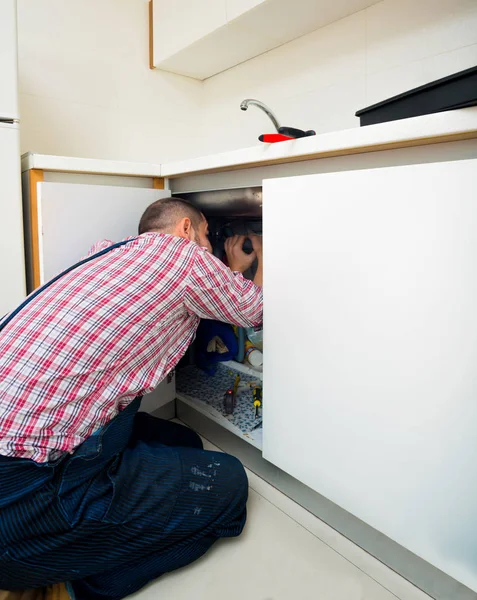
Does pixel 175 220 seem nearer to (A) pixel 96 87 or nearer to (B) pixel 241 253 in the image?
(B) pixel 241 253

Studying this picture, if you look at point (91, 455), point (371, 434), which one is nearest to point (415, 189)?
point (371, 434)

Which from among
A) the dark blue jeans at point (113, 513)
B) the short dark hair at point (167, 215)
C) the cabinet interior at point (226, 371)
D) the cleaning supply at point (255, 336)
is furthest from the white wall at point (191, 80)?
the dark blue jeans at point (113, 513)

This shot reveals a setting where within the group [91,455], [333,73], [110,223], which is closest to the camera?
[91,455]

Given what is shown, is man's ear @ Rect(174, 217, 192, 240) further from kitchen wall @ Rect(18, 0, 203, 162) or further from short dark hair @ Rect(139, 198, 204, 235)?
kitchen wall @ Rect(18, 0, 203, 162)

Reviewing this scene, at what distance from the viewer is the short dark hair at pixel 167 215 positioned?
4.20ft

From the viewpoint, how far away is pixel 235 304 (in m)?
1.11

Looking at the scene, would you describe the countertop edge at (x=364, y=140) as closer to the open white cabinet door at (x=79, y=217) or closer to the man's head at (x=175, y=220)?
the man's head at (x=175, y=220)

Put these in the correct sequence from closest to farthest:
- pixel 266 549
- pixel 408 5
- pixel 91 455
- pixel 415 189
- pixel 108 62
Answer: pixel 415 189
pixel 91 455
pixel 266 549
pixel 408 5
pixel 108 62

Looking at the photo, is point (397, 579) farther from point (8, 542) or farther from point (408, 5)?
point (408, 5)

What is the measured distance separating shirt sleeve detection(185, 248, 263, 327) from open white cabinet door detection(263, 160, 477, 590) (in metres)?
0.06

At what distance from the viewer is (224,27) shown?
1.58 m

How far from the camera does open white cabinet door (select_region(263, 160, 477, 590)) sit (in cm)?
77

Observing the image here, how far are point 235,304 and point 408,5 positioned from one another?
3.45ft

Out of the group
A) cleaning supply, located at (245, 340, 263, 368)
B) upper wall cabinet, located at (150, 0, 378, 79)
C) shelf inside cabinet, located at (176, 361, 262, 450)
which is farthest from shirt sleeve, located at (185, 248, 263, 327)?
upper wall cabinet, located at (150, 0, 378, 79)
